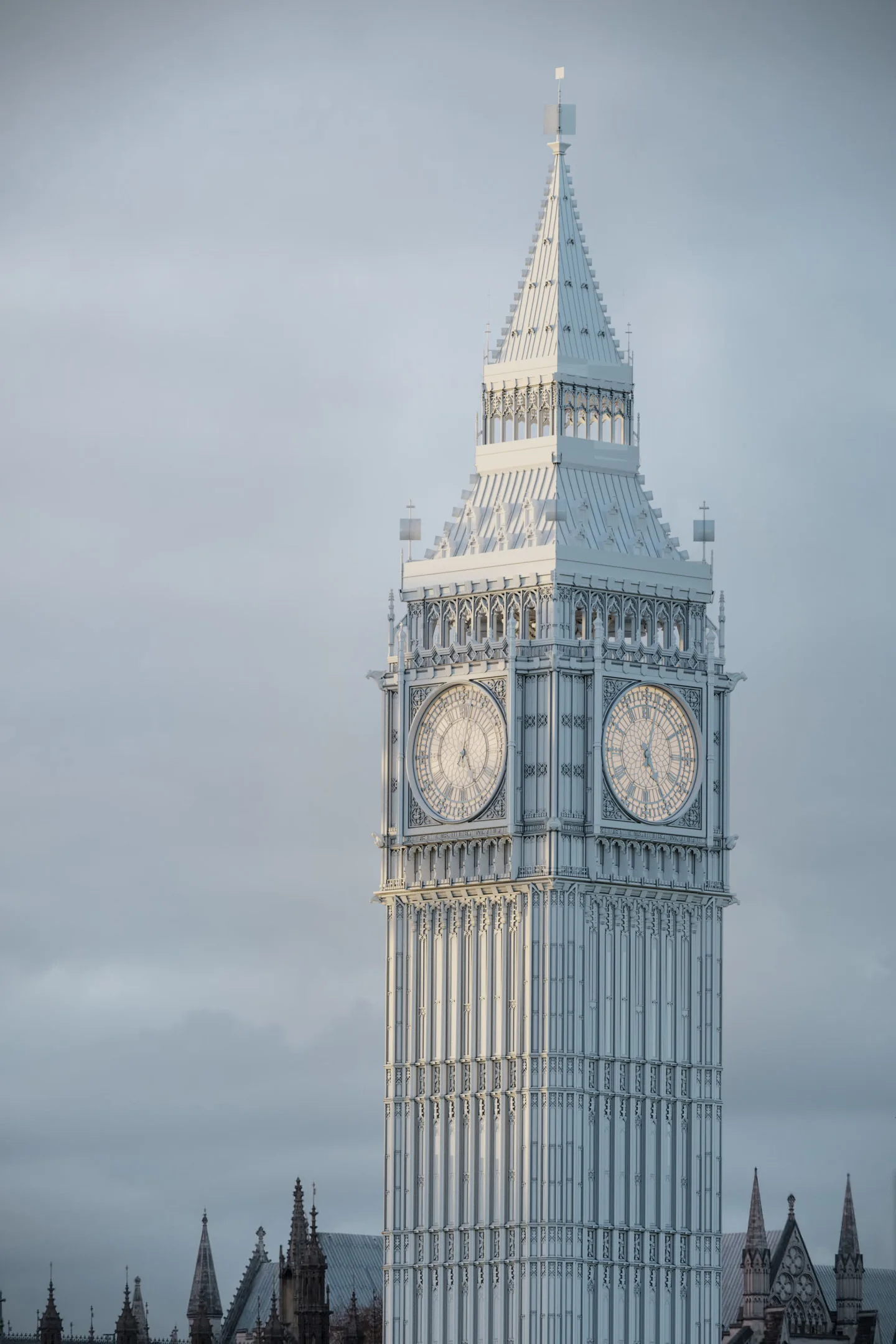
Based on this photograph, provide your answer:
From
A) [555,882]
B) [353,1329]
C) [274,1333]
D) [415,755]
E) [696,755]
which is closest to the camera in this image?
[555,882]

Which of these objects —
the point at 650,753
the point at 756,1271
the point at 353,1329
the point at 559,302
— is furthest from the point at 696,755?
the point at 756,1271

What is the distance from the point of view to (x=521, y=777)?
12669 cm

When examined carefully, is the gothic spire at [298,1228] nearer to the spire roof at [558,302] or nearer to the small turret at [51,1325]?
the small turret at [51,1325]

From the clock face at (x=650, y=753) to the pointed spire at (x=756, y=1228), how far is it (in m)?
64.4

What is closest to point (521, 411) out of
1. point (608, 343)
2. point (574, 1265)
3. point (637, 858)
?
point (608, 343)

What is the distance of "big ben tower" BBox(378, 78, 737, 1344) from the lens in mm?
126125

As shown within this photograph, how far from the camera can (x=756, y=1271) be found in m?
192

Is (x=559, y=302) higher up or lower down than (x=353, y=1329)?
higher up

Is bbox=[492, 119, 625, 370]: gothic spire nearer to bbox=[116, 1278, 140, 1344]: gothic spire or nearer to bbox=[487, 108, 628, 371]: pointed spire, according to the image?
bbox=[487, 108, 628, 371]: pointed spire

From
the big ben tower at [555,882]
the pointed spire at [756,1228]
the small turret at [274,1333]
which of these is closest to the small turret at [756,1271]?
the pointed spire at [756,1228]

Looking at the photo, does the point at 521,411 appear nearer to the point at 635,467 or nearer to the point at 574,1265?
the point at 635,467

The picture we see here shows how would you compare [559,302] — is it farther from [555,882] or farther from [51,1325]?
[51,1325]

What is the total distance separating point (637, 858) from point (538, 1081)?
6.86 metres

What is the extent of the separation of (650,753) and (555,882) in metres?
4.93
